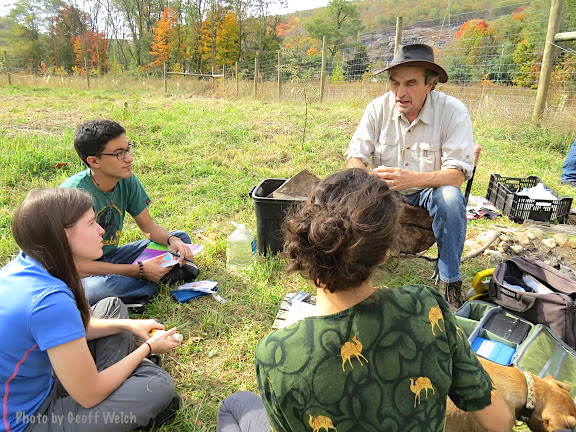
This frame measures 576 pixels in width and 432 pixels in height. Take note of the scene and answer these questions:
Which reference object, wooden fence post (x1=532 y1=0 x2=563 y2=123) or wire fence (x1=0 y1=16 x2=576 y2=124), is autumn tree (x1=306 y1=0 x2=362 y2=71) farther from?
wooden fence post (x1=532 y1=0 x2=563 y2=123)

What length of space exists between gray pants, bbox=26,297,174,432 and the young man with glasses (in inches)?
30.1

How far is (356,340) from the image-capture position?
0.91 meters

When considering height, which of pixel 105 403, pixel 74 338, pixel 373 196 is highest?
pixel 373 196

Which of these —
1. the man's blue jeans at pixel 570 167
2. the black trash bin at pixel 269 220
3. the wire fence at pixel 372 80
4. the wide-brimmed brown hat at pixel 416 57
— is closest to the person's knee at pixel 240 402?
the black trash bin at pixel 269 220

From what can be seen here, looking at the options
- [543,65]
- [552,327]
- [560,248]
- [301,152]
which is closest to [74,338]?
[552,327]

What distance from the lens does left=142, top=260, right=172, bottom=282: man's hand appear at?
2.75 m

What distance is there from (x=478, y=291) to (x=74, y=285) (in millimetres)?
2471

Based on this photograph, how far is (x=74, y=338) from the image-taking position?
1.38 metres

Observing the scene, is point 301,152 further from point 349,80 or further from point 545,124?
point 349,80

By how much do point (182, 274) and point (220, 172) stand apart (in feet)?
9.04

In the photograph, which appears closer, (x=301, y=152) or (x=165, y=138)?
(x=301, y=152)

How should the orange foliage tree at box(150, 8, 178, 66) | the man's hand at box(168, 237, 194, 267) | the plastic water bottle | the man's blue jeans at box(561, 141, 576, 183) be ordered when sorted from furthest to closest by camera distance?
the orange foliage tree at box(150, 8, 178, 66), the man's blue jeans at box(561, 141, 576, 183), the plastic water bottle, the man's hand at box(168, 237, 194, 267)

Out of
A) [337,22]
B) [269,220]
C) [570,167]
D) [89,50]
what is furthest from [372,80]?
[337,22]

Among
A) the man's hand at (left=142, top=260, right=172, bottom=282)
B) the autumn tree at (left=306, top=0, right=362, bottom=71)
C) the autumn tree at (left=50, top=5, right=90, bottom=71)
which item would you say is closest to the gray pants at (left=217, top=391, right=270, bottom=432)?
the man's hand at (left=142, top=260, right=172, bottom=282)
